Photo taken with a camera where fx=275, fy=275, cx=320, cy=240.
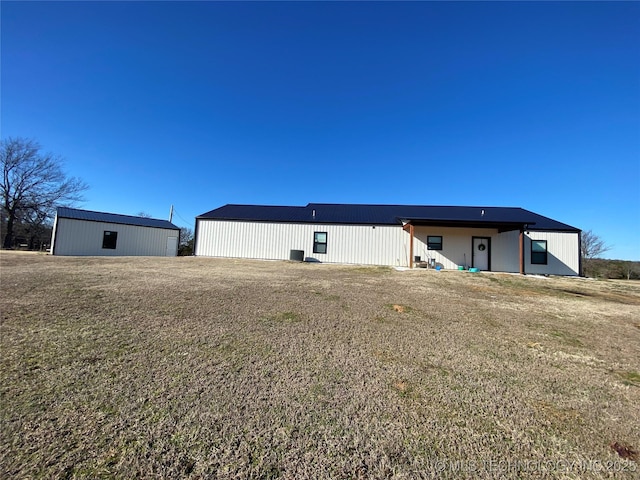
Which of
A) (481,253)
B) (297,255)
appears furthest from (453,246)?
(297,255)

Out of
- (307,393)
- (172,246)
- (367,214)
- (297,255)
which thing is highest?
→ (367,214)

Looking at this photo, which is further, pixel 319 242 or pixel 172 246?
pixel 172 246

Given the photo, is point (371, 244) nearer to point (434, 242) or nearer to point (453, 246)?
point (434, 242)

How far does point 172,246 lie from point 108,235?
5160mm

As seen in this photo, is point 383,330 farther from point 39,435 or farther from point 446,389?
point 39,435

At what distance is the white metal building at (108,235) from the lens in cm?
1998

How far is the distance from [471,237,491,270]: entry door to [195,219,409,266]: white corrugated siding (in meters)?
3.95

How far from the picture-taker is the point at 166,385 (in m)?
2.74

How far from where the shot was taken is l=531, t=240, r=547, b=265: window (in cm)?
1622

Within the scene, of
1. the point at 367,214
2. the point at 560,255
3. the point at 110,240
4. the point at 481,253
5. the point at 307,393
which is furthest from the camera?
the point at 110,240

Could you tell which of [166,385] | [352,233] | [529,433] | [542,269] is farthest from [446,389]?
[542,269]

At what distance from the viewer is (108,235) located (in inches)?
862

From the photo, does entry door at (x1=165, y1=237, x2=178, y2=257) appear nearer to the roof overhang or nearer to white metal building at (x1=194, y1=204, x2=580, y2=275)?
white metal building at (x1=194, y1=204, x2=580, y2=275)

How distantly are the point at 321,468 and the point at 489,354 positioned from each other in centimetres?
304
